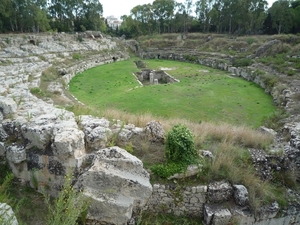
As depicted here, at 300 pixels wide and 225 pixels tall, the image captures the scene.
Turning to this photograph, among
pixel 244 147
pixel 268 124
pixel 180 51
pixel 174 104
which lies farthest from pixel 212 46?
pixel 244 147

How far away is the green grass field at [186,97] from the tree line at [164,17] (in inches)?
756

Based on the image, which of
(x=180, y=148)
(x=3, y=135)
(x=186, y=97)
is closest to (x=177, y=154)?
(x=180, y=148)

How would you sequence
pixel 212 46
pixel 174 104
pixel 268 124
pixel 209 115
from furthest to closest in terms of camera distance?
pixel 212 46, pixel 174 104, pixel 209 115, pixel 268 124

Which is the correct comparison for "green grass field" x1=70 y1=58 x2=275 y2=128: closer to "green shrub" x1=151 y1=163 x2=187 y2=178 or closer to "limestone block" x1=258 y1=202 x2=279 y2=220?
"limestone block" x1=258 y1=202 x2=279 y2=220

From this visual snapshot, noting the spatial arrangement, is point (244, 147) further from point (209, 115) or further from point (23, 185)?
point (23, 185)

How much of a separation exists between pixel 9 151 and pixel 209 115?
10.4m

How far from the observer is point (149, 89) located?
18422mm

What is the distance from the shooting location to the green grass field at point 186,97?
13727 mm

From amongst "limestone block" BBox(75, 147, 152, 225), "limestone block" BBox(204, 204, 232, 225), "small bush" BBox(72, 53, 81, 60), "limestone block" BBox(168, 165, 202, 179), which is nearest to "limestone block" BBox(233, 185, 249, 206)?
"limestone block" BBox(204, 204, 232, 225)

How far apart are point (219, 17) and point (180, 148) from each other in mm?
51939

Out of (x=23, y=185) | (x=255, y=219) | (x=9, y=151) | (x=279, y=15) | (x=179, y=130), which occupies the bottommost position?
(x=255, y=219)

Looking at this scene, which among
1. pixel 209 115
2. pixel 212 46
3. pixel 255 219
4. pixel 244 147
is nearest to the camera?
pixel 255 219

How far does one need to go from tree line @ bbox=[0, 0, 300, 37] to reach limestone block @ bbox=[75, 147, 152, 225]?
34.5 meters

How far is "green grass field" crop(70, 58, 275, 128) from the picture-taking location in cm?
1373
